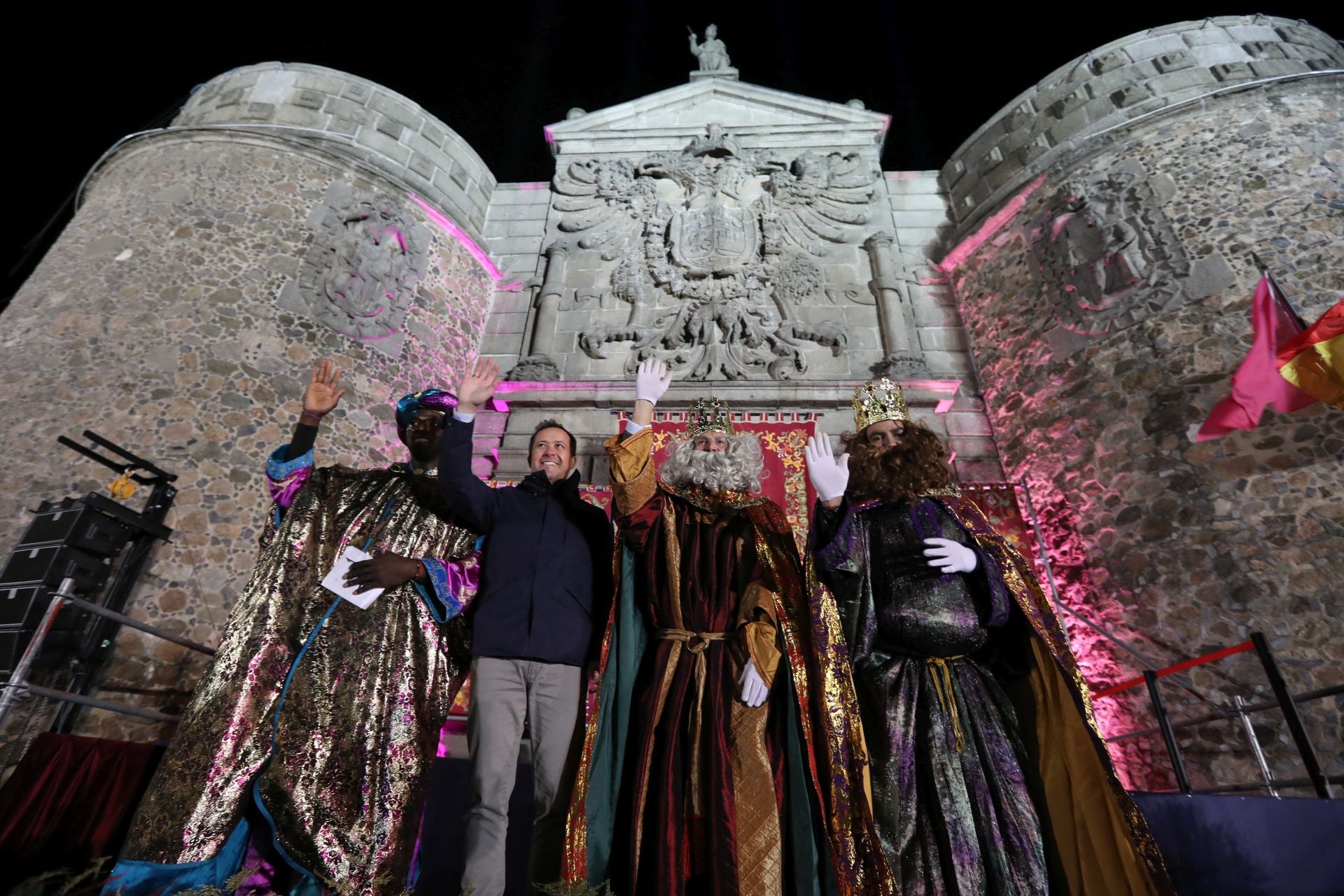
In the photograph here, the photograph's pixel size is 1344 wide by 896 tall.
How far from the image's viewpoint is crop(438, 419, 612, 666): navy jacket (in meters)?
2.67

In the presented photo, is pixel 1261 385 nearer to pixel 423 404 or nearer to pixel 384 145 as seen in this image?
pixel 423 404

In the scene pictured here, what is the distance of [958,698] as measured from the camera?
8.09 feet

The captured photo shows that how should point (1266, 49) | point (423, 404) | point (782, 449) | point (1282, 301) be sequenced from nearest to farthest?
point (423, 404), point (1282, 301), point (782, 449), point (1266, 49)

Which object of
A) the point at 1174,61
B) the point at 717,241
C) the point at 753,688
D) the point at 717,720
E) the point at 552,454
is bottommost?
the point at 717,720

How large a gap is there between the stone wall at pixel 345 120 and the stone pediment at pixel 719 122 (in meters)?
1.75

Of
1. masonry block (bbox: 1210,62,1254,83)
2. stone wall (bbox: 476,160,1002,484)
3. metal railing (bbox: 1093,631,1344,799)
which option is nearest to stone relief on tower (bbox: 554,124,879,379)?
stone wall (bbox: 476,160,1002,484)

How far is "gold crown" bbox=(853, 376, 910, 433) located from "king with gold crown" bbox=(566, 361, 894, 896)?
78cm

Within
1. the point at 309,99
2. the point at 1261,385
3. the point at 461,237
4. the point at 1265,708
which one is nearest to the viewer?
the point at 1265,708

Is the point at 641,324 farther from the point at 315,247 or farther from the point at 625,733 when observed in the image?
the point at 625,733

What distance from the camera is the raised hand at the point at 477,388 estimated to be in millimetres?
2941

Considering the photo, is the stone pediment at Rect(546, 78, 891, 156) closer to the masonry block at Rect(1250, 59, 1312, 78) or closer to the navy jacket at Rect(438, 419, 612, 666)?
the masonry block at Rect(1250, 59, 1312, 78)

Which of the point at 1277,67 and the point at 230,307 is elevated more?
the point at 1277,67

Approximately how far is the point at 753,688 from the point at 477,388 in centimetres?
172

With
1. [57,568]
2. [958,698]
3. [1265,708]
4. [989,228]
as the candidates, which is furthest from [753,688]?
[989,228]
